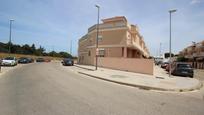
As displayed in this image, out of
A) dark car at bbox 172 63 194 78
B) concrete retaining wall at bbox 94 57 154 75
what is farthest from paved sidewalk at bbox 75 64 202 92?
dark car at bbox 172 63 194 78

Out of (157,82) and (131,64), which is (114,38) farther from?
(157,82)

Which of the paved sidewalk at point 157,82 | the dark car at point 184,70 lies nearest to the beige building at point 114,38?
the dark car at point 184,70

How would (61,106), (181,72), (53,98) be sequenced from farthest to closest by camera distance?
(181,72), (53,98), (61,106)

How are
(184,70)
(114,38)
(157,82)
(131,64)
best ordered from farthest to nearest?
(114,38), (131,64), (184,70), (157,82)

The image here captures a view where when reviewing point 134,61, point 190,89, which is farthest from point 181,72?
point 190,89

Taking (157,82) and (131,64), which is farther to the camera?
(131,64)

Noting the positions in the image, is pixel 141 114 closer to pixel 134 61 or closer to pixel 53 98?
pixel 53 98

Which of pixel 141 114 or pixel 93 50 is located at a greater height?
pixel 93 50

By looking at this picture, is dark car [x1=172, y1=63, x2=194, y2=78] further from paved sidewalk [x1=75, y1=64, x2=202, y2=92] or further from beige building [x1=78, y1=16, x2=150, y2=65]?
Result: beige building [x1=78, y1=16, x2=150, y2=65]

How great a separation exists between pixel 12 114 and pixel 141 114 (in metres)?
4.09

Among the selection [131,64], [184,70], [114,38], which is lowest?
[184,70]

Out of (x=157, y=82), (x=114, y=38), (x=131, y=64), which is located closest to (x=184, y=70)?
(x=131, y=64)

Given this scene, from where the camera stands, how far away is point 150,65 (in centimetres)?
2186

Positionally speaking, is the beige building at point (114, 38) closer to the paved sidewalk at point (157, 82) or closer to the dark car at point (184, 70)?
the dark car at point (184, 70)
